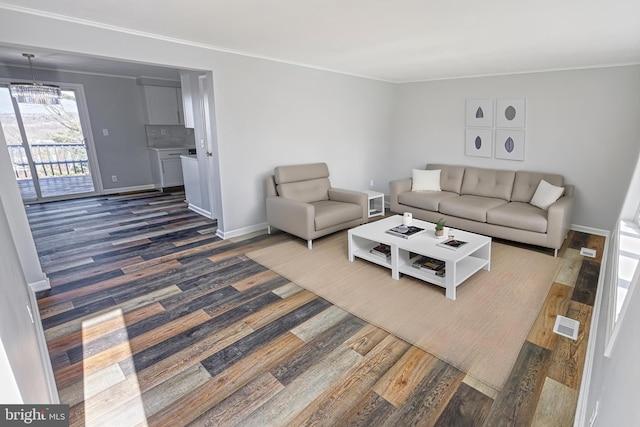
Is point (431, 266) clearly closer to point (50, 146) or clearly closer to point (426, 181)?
point (426, 181)

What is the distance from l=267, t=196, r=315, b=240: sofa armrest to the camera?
3.84 metres

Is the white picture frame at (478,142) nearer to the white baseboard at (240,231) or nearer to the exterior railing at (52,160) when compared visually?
the white baseboard at (240,231)

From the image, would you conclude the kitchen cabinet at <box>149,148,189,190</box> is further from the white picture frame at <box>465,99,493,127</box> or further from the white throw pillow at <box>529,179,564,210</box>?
the white throw pillow at <box>529,179,564,210</box>

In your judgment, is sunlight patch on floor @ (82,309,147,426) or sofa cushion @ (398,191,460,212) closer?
sunlight patch on floor @ (82,309,147,426)

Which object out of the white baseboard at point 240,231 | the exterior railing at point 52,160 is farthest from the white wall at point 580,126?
the exterior railing at point 52,160

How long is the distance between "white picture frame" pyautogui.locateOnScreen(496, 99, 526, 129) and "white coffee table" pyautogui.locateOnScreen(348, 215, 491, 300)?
2.30 m

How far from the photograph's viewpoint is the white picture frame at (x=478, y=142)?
491 cm

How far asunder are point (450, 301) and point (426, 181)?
2.73 meters

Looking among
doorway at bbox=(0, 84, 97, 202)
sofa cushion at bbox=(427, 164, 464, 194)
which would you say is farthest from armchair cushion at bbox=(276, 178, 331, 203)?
doorway at bbox=(0, 84, 97, 202)

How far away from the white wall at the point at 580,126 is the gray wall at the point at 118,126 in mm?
6110

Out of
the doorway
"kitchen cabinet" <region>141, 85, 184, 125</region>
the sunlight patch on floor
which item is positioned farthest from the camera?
"kitchen cabinet" <region>141, 85, 184, 125</region>

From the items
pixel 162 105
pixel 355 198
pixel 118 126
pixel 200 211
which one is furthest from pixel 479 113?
pixel 118 126

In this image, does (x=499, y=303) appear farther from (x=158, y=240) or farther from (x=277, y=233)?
(x=158, y=240)

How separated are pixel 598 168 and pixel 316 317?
4094mm
